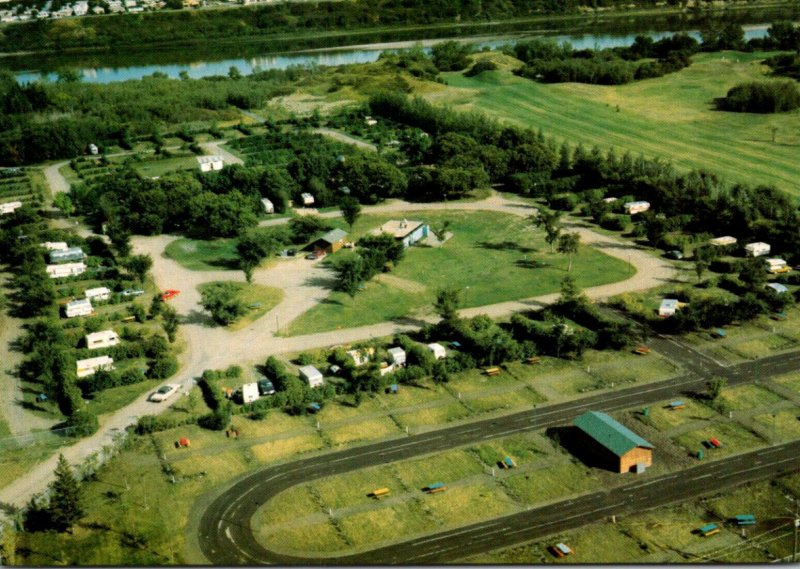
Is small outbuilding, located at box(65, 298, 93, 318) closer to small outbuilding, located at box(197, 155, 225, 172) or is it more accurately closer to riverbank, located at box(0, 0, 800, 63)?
small outbuilding, located at box(197, 155, 225, 172)

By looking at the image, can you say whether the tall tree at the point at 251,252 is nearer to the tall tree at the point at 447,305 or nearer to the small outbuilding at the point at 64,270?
the small outbuilding at the point at 64,270

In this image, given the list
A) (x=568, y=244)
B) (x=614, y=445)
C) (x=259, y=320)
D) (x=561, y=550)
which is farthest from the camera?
(x=568, y=244)

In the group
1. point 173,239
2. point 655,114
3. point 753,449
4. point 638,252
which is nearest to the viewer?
point 753,449

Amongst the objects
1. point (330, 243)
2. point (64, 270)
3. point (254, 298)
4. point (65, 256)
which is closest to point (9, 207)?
point (65, 256)

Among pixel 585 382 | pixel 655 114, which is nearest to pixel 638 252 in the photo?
pixel 585 382

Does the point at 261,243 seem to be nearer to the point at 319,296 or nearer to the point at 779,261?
the point at 319,296

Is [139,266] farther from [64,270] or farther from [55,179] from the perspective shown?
[55,179]

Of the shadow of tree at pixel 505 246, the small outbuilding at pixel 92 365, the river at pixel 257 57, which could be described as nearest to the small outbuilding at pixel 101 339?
the small outbuilding at pixel 92 365
